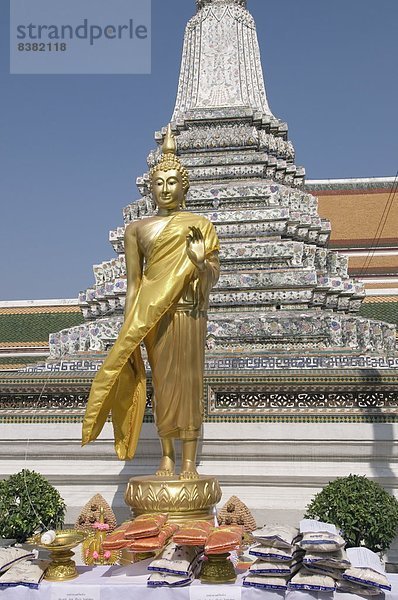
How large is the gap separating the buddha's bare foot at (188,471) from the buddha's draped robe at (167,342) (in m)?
0.20

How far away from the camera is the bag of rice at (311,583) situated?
325 cm

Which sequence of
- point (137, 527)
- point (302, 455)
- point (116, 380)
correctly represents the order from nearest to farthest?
point (137, 527) → point (116, 380) → point (302, 455)

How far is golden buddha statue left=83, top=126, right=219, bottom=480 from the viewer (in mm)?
4969

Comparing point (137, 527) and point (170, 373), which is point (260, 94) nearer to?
point (170, 373)

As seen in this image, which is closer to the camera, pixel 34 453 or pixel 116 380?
pixel 116 380

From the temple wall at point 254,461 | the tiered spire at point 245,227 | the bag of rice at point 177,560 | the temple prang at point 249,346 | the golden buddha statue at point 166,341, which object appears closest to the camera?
the bag of rice at point 177,560

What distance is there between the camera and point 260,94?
37.5ft

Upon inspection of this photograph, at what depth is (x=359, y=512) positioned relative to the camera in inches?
199

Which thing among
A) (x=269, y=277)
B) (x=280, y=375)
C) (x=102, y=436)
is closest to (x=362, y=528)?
(x=280, y=375)

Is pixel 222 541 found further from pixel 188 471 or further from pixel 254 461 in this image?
pixel 254 461

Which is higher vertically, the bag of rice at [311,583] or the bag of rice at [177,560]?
the bag of rice at [177,560]

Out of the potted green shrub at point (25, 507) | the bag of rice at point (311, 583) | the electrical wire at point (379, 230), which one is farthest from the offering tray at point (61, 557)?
the electrical wire at point (379, 230)

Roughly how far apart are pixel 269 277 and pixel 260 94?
4.19 m

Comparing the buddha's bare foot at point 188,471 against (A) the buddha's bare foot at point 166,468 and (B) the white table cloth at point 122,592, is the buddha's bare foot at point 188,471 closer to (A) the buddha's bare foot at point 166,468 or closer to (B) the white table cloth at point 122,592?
(A) the buddha's bare foot at point 166,468
